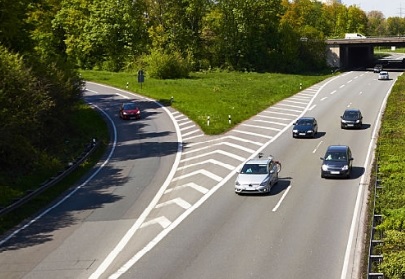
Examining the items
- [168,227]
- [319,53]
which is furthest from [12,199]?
[319,53]

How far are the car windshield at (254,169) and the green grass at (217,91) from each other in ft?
52.4

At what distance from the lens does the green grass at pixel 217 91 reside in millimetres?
54094

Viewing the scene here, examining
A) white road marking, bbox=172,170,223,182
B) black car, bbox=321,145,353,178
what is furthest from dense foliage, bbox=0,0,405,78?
black car, bbox=321,145,353,178

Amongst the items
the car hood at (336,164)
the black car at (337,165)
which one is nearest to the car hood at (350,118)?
the black car at (337,165)

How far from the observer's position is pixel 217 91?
231ft

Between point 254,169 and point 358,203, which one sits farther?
point 254,169

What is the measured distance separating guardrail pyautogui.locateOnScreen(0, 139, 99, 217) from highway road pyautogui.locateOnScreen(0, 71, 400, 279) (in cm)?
135

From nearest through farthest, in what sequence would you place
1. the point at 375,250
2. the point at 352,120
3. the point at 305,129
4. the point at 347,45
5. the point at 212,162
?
the point at 375,250
the point at 212,162
the point at 305,129
the point at 352,120
the point at 347,45

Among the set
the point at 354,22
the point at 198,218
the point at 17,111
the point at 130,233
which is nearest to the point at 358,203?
the point at 198,218

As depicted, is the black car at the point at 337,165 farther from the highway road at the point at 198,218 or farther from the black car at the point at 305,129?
the black car at the point at 305,129

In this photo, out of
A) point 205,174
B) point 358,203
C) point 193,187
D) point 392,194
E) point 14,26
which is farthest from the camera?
point 14,26

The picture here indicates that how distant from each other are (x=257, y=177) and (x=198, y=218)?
5.45 metres

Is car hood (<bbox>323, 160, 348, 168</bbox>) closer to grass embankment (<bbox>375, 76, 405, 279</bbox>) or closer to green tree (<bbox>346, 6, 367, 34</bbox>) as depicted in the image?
grass embankment (<bbox>375, 76, 405, 279</bbox>)

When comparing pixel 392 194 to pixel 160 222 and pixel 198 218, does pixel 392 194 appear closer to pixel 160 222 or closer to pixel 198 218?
pixel 198 218
